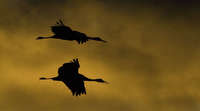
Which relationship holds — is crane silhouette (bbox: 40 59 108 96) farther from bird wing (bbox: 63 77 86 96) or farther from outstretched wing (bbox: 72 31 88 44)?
outstretched wing (bbox: 72 31 88 44)

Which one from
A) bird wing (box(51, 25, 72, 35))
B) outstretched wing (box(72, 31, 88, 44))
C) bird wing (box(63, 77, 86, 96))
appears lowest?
bird wing (box(63, 77, 86, 96))

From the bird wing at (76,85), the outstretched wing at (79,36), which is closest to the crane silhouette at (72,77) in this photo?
the bird wing at (76,85)

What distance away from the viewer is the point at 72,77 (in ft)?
161

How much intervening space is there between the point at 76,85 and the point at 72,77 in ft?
2.74

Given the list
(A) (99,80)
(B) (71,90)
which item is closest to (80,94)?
(B) (71,90)

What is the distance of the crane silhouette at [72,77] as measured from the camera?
47406mm

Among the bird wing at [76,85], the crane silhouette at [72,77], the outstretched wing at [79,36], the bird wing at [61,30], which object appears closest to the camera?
the outstretched wing at [79,36]

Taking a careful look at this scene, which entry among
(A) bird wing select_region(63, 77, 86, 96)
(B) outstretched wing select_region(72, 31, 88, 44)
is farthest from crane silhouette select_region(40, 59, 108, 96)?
(B) outstretched wing select_region(72, 31, 88, 44)

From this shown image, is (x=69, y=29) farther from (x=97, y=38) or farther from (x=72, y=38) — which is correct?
(x=97, y=38)

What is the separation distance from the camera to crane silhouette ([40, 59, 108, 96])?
4741 centimetres

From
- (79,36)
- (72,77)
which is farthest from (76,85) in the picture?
(79,36)

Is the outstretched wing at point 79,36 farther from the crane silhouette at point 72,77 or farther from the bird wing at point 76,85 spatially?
the bird wing at point 76,85

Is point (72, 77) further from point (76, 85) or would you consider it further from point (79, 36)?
point (79, 36)

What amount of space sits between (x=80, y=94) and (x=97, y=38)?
5.18 m
